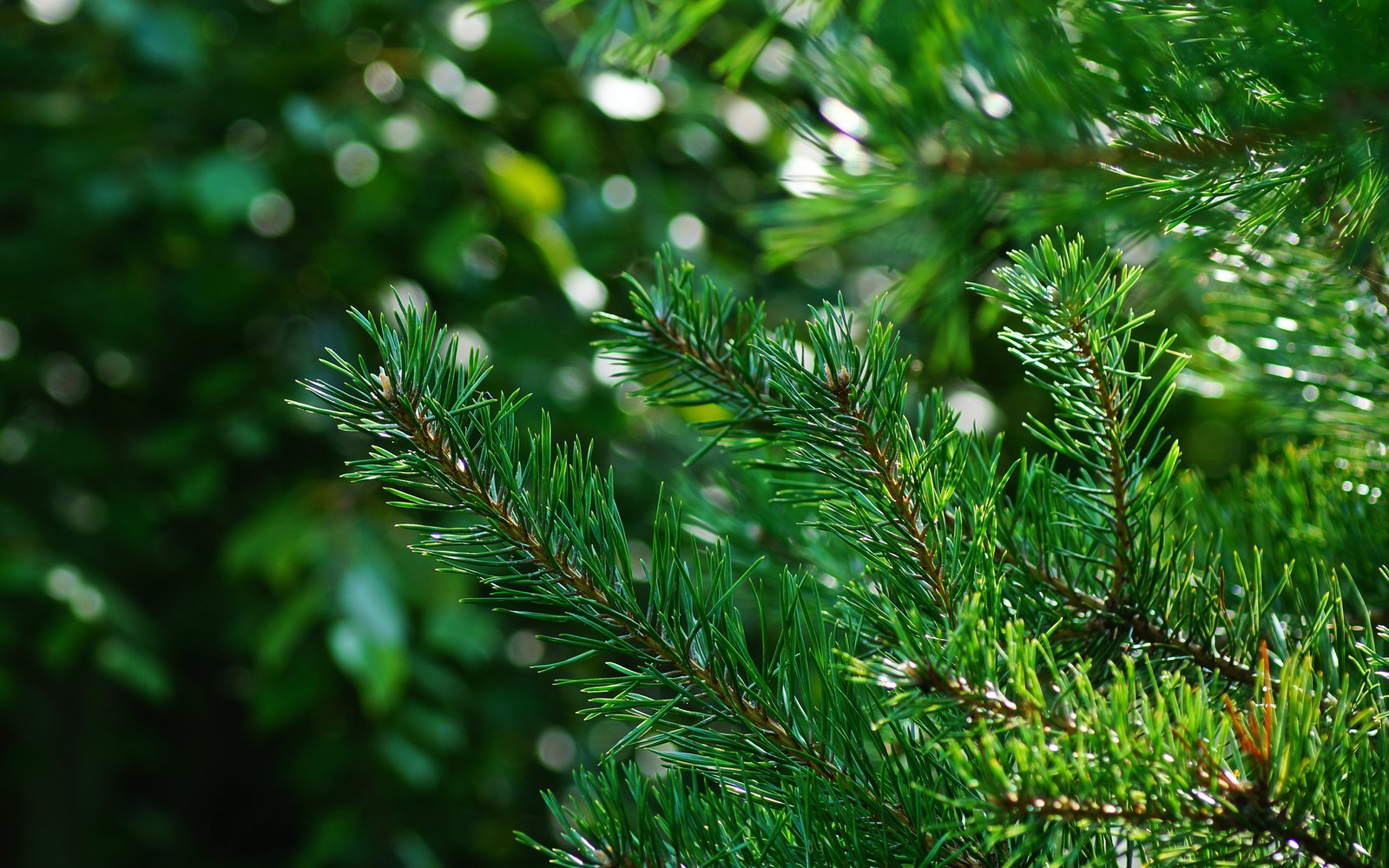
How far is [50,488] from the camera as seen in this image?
2.63ft

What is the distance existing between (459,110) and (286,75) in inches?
5.6

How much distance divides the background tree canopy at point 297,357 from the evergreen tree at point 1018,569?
326mm

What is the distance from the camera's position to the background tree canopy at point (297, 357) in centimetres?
66

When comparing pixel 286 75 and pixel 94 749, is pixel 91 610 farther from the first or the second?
pixel 286 75

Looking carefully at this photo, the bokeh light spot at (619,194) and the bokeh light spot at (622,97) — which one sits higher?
the bokeh light spot at (622,97)

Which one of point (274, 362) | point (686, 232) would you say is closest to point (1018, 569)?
point (686, 232)

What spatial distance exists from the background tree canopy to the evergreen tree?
1.07 feet

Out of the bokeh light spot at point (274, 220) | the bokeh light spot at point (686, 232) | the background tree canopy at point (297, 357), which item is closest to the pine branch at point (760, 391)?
the background tree canopy at point (297, 357)

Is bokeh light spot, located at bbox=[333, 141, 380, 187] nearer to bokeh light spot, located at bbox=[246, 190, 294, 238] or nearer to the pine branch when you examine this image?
bokeh light spot, located at bbox=[246, 190, 294, 238]

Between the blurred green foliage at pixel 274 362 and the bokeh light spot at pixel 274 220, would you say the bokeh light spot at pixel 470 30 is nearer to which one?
the blurred green foliage at pixel 274 362

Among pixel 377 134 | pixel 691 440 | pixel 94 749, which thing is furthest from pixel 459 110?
pixel 94 749

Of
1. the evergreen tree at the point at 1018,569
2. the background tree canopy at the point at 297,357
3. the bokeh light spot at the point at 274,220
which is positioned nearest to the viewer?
the evergreen tree at the point at 1018,569

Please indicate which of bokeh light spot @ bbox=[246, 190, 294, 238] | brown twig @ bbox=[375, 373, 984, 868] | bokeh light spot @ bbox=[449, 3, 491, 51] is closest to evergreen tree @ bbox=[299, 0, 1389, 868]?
brown twig @ bbox=[375, 373, 984, 868]

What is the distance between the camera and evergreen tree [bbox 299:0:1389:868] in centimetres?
14
